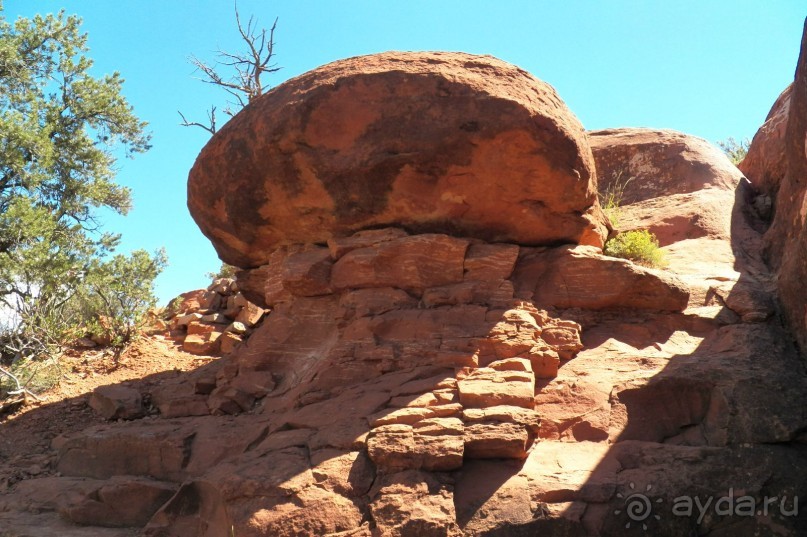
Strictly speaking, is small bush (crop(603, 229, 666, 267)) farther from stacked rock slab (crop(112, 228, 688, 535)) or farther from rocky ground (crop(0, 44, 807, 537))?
stacked rock slab (crop(112, 228, 688, 535))

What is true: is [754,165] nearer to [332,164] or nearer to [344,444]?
[332,164]

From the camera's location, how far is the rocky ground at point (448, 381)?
4324mm

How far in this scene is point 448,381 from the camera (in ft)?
16.8

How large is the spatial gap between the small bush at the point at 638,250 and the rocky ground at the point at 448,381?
0.21m

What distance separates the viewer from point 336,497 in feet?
14.5

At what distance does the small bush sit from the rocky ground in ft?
0.70

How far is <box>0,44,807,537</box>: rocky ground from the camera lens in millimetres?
4324

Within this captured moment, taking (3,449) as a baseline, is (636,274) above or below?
above

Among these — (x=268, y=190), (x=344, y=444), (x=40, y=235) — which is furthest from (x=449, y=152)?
(x=40, y=235)

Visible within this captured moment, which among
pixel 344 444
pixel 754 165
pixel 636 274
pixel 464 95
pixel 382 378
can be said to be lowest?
pixel 344 444

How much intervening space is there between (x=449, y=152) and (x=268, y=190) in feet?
5.77

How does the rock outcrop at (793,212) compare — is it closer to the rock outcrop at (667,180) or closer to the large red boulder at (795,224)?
the large red boulder at (795,224)

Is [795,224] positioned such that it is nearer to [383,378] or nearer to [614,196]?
[614,196]

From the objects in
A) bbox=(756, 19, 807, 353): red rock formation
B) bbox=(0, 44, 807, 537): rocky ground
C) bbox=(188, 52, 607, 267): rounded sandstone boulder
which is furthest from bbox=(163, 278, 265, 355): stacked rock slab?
bbox=(756, 19, 807, 353): red rock formation
